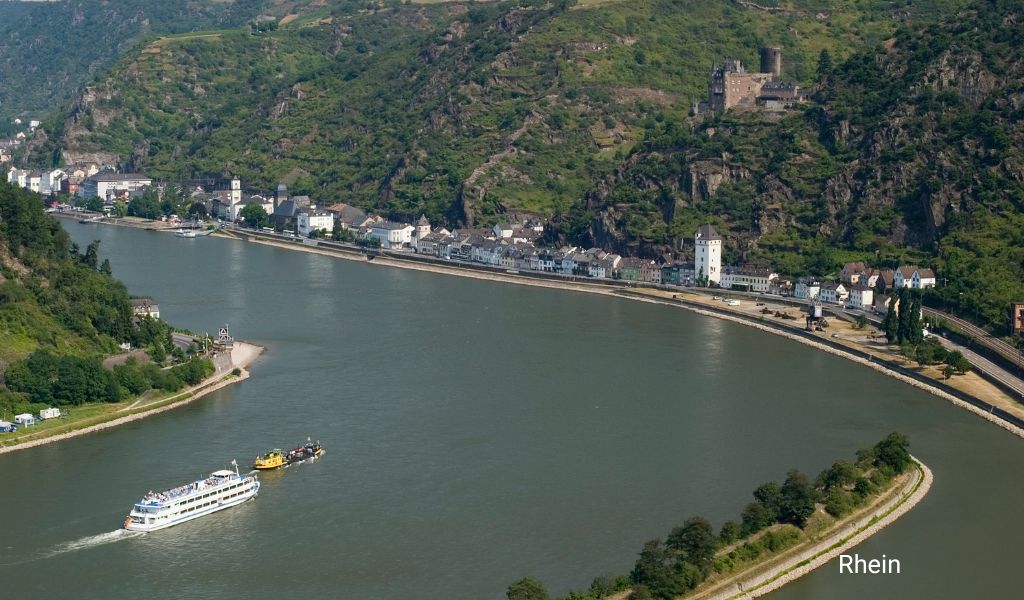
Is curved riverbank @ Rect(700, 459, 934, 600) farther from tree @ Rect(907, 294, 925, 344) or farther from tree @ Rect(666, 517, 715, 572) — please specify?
tree @ Rect(907, 294, 925, 344)

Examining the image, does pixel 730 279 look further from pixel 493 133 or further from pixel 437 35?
pixel 437 35

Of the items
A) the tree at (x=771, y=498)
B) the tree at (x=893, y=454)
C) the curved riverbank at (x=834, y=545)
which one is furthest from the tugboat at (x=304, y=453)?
the tree at (x=893, y=454)

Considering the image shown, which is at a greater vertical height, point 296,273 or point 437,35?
point 437,35

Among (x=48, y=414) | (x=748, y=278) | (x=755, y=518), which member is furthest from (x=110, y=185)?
(x=755, y=518)

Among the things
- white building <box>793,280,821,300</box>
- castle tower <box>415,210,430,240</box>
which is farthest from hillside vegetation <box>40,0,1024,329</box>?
castle tower <box>415,210,430,240</box>

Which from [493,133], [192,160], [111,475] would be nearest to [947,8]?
[493,133]

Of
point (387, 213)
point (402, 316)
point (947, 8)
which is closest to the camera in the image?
point (402, 316)

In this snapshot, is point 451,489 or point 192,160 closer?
point 451,489

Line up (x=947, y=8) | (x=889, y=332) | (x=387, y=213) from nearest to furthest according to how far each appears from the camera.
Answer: (x=889, y=332) < (x=387, y=213) < (x=947, y=8)

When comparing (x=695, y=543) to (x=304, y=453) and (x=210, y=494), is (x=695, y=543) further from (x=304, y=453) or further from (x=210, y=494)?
(x=304, y=453)
